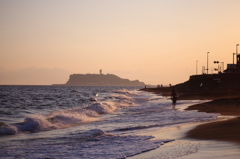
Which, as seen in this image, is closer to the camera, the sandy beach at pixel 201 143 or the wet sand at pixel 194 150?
the wet sand at pixel 194 150

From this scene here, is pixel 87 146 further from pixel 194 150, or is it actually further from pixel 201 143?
pixel 201 143

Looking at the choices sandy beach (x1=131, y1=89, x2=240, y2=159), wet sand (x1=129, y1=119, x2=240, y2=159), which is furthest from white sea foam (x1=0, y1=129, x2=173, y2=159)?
sandy beach (x1=131, y1=89, x2=240, y2=159)

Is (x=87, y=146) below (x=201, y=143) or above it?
below

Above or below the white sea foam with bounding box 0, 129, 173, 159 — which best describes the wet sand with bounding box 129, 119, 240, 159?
above

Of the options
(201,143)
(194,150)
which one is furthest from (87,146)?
(201,143)

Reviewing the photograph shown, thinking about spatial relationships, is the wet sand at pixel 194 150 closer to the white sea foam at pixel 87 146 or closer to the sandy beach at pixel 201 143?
the sandy beach at pixel 201 143

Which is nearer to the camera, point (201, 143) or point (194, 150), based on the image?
point (194, 150)

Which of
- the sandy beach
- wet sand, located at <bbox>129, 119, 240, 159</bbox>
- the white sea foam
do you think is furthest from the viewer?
the white sea foam

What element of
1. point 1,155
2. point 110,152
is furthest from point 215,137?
point 1,155

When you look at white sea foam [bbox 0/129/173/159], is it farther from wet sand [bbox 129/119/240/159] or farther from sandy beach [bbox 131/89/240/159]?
sandy beach [bbox 131/89/240/159]

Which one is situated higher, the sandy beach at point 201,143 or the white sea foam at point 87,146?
the sandy beach at point 201,143

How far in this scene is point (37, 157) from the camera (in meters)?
8.66

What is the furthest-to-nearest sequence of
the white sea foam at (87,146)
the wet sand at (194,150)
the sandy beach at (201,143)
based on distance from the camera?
the white sea foam at (87,146) → the sandy beach at (201,143) → the wet sand at (194,150)

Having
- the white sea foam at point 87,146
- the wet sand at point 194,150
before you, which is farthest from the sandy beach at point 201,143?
the white sea foam at point 87,146
